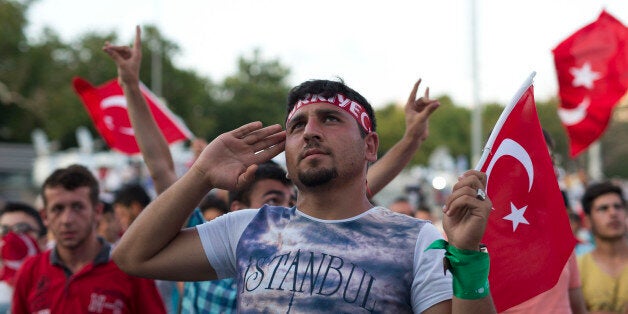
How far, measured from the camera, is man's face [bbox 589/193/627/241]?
19.1ft

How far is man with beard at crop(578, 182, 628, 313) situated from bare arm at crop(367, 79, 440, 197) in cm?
178

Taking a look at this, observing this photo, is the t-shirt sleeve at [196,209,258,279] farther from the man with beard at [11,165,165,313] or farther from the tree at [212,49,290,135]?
the tree at [212,49,290,135]

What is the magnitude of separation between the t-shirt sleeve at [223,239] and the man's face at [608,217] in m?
3.38

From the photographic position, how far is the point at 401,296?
2.88 m

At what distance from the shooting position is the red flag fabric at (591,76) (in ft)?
26.1

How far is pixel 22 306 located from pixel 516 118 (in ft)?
9.39

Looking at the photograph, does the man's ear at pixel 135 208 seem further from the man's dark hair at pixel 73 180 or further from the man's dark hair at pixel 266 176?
the man's dark hair at pixel 266 176

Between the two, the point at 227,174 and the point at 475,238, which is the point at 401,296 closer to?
the point at 475,238

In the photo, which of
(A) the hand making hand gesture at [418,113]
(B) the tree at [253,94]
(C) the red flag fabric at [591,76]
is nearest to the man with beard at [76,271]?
(A) the hand making hand gesture at [418,113]

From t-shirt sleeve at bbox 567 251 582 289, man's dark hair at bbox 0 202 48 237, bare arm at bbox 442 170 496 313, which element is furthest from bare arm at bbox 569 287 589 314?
man's dark hair at bbox 0 202 48 237

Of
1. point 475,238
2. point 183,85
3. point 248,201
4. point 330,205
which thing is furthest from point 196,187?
point 183,85

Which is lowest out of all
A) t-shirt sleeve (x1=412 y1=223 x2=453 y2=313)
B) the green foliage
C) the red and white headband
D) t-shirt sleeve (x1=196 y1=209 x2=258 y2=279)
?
t-shirt sleeve (x1=412 y1=223 x2=453 y2=313)

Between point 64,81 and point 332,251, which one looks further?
point 64,81

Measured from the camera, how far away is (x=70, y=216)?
4.74m
